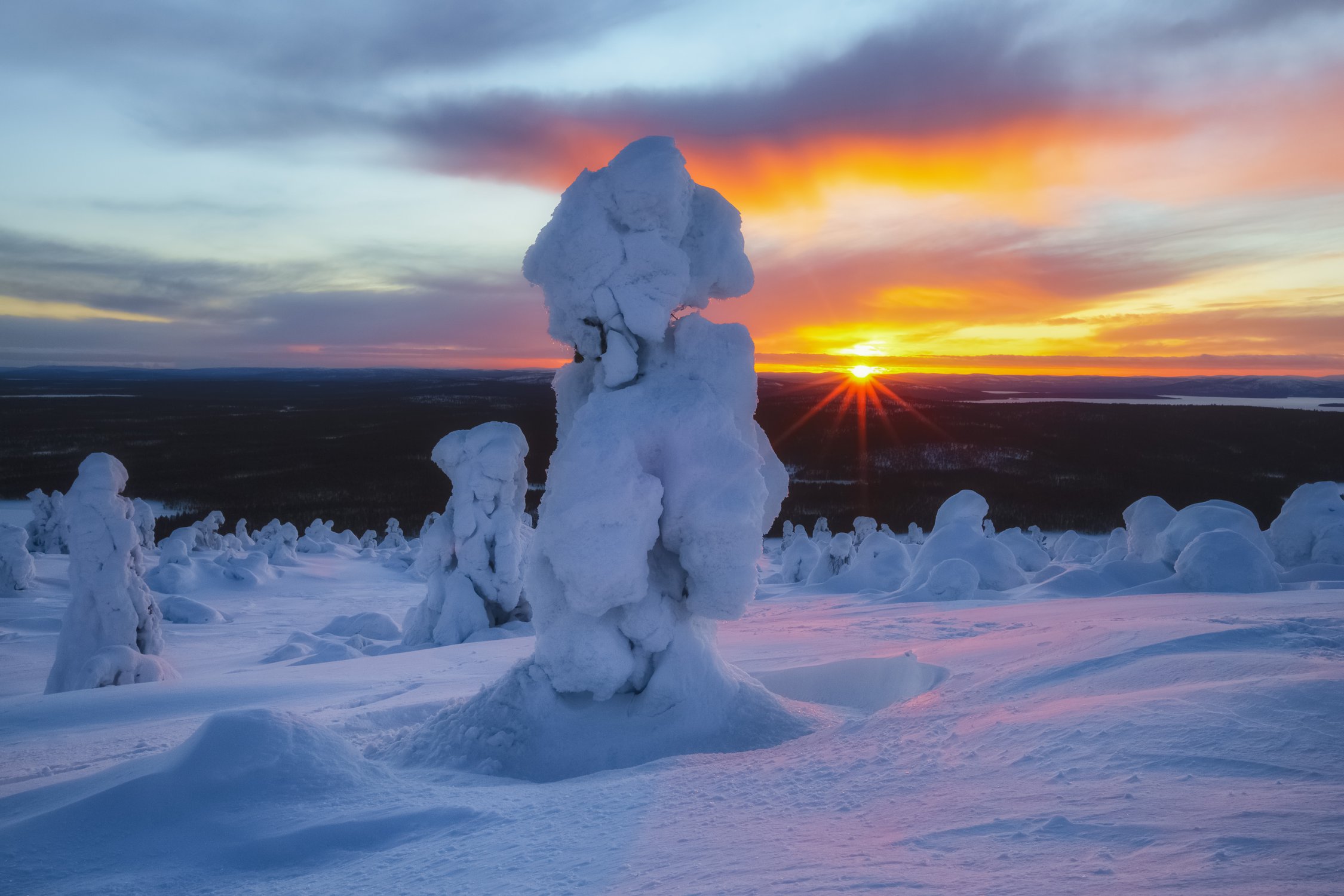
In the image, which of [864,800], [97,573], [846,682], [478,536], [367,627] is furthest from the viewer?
[367,627]

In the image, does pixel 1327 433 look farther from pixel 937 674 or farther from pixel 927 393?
pixel 927 393

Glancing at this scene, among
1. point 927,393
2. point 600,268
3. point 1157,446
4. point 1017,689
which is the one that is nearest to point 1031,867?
point 1017,689

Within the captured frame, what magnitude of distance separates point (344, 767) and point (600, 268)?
3.82 meters

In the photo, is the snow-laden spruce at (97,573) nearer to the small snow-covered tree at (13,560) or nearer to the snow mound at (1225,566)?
the small snow-covered tree at (13,560)

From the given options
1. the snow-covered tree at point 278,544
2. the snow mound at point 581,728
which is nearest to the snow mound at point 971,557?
the snow mound at point 581,728

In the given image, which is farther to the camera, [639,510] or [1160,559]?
[1160,559]

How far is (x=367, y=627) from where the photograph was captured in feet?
48.1

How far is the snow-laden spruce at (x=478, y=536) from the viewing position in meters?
14.3

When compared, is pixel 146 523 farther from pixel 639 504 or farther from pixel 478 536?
pixel 639 504

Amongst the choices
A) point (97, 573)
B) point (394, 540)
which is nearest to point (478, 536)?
point (97, 573)

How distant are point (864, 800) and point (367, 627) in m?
13.4

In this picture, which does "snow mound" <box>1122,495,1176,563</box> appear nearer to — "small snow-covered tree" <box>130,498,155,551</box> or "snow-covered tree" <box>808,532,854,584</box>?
"snow-covered tree" <box>808,532,854,584</box>

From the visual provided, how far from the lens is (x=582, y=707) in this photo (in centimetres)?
591

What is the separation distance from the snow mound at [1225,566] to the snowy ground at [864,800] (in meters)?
3.94
